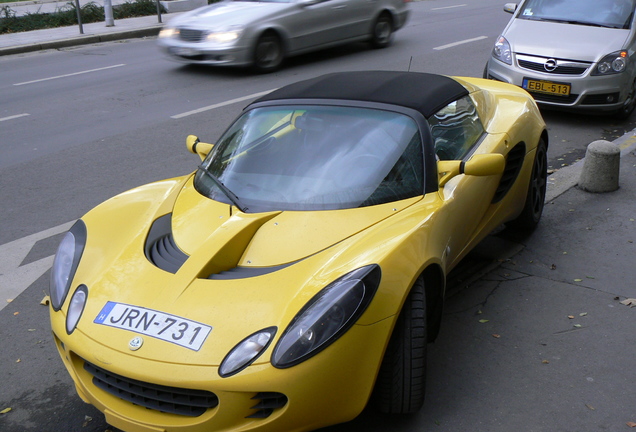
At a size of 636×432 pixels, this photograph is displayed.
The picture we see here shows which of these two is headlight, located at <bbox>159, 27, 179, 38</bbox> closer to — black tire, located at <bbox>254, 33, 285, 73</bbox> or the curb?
black tire, located at <bbox>254, 33, 285, 73</bbox>

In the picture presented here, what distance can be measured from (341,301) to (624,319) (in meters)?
2.21

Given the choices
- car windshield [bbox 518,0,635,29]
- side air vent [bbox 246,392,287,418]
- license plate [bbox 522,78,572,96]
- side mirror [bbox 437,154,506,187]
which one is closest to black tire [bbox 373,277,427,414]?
side air vent [bbox 246,392,287,418]

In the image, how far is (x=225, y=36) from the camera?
11.1 m

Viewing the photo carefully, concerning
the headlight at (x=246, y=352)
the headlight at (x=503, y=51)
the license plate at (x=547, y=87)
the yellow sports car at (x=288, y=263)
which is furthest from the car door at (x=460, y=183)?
the headlight at (x=503, y=51)

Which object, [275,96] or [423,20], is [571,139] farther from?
[423,20]

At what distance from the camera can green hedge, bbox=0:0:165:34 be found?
1705 centimetres

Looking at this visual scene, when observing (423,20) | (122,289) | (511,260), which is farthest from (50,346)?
(423,20)

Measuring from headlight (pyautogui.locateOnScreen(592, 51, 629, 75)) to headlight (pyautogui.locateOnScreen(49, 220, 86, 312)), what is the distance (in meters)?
6.68

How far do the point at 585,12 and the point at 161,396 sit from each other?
27.0 ft

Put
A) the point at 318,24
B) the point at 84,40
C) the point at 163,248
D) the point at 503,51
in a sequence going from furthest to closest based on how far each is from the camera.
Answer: the point at 84,40, the point at 318,24, the point at 503,51, the point at 163,248

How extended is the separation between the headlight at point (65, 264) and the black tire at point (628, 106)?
7.14 metres

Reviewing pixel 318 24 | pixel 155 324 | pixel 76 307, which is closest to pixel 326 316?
pixel 155 324

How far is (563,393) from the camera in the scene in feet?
11.3

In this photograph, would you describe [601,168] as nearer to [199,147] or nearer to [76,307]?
[199,147]
